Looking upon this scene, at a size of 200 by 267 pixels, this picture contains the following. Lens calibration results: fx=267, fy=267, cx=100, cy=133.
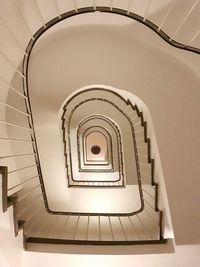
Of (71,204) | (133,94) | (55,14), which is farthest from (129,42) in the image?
(71,204)

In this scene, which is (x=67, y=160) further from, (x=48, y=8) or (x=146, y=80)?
(x=48, y=8)

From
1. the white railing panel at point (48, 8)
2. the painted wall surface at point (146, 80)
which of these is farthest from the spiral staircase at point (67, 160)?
the painted wall surface at point (146, 80)

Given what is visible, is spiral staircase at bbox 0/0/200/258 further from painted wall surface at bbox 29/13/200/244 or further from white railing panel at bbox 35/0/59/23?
painted wall surface at bbox 29/13/200/244

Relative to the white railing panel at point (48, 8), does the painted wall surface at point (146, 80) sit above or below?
below

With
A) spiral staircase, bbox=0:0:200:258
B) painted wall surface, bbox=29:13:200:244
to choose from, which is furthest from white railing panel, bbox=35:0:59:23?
painted wall surface, bbox=29:13:200:244

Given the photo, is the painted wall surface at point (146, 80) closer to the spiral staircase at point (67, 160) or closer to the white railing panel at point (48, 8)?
the spiral staircase at point (67, 160)

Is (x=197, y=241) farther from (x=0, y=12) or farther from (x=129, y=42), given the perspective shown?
(x=0, y=12)

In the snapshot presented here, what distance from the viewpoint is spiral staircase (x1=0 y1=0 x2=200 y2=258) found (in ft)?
10.8

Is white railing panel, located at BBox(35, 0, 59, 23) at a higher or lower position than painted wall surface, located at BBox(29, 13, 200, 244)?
higher

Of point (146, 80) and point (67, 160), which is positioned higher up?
point (146, 80)

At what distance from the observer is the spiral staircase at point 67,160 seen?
10.8 feet

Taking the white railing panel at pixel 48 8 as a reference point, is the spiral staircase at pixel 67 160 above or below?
below

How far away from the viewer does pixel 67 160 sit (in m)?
5.37

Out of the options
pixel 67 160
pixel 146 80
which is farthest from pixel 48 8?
pixel 67 160
